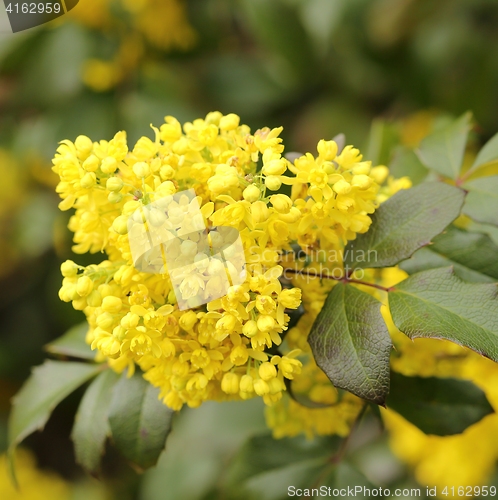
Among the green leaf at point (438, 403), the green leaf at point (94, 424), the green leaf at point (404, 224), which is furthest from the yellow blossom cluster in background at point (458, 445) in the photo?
the green leaf at point (94, 424)

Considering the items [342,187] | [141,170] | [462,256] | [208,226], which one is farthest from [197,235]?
[462,256]

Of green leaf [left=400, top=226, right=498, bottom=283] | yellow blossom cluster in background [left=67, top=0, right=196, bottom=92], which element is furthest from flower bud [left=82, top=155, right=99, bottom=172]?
yellow blossom cluster in background [left=67, top=0, right=196, bottom=92]

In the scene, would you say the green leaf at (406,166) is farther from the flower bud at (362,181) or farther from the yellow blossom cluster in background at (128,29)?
the yellow blossom cluster in background at (128,29)

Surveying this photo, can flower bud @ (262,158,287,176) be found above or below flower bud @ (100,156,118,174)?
below

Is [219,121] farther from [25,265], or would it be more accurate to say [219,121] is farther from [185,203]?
[25,265]

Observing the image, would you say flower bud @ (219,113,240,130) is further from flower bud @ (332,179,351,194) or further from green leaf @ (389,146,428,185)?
green leaf @ (389,146,428,185)

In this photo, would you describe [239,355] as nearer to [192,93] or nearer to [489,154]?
[489,154]
